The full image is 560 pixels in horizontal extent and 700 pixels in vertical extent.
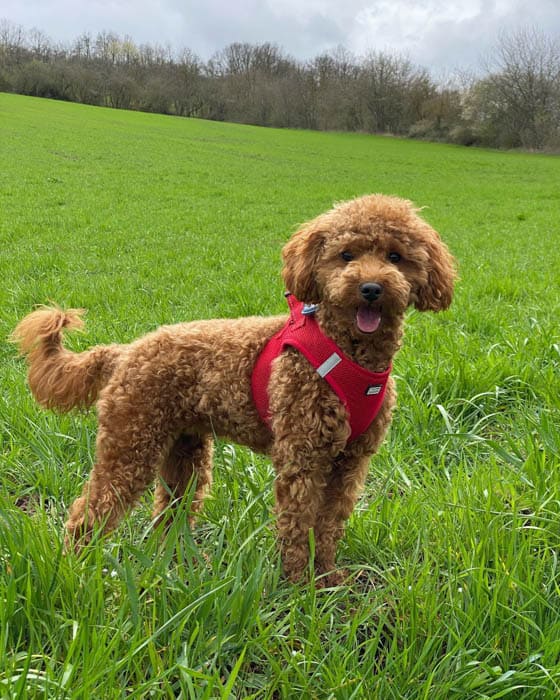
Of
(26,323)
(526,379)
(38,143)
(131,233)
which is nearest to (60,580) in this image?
(26,323)

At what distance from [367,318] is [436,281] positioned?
447 mm

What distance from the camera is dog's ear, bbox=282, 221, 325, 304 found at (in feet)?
7.75

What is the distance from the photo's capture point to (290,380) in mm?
2295

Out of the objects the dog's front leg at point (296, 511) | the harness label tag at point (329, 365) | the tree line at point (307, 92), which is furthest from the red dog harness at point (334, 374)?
the tree line at point (307, 92)

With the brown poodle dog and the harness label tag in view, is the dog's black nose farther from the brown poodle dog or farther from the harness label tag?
the harness label tag

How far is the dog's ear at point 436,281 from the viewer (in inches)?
94.8

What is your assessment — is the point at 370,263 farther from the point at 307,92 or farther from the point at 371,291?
the point at 307,92

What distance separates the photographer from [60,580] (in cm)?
172

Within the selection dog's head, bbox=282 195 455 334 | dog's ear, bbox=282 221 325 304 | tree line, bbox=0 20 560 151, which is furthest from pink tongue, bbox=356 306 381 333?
tree line, bbox=0 20 560 151

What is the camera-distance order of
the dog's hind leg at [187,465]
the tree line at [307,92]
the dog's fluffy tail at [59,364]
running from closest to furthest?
1. the dog's fluffy tail at [59,364]
2. the dog's hind leg at [187,465]
3. the tree line at [307,92]

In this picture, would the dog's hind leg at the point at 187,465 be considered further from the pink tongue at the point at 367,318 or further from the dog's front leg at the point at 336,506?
the pink tongue at the point at 367,318

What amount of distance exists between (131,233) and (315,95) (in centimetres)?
6986

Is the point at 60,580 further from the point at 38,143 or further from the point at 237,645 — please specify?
the point at 38,143

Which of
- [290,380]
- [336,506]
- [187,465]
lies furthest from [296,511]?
[187,465]
